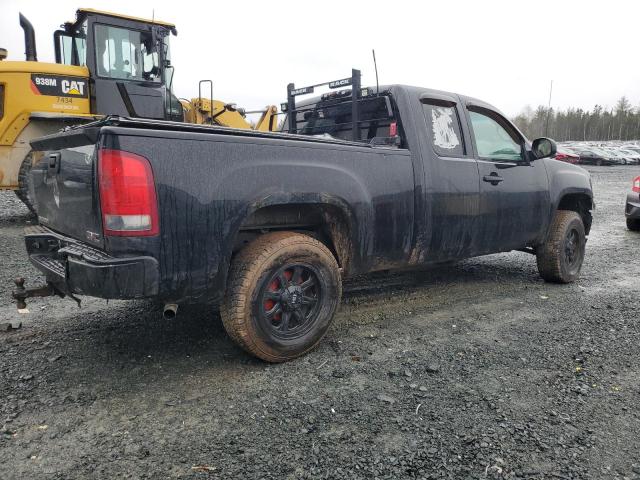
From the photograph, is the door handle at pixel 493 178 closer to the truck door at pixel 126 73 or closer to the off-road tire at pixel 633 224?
the truck door at pixel 126 73

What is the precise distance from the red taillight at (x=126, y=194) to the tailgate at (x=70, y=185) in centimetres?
10

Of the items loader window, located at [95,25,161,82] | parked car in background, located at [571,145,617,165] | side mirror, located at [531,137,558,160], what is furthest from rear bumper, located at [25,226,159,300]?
parked car in background, located at [571,145,617,165]

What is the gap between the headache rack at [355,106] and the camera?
4062 mm

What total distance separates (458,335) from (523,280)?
2286 mm

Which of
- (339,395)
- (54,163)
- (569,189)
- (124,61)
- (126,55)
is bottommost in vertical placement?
(339,395)

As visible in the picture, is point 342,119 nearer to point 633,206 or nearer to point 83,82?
point 83,82

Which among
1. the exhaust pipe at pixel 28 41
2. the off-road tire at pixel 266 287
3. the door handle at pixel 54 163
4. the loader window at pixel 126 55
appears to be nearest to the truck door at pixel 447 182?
the off-road tire at pixel 266 287

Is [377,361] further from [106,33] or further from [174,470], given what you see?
[106,33]

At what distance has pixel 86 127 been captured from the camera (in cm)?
269

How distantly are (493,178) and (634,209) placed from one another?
647 cm

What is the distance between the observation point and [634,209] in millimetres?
9281

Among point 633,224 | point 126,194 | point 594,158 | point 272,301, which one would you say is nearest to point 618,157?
point 594,158

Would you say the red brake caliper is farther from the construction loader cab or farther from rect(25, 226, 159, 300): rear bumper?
the construction loader cab

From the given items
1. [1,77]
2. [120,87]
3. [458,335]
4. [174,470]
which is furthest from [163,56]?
[174,470]
